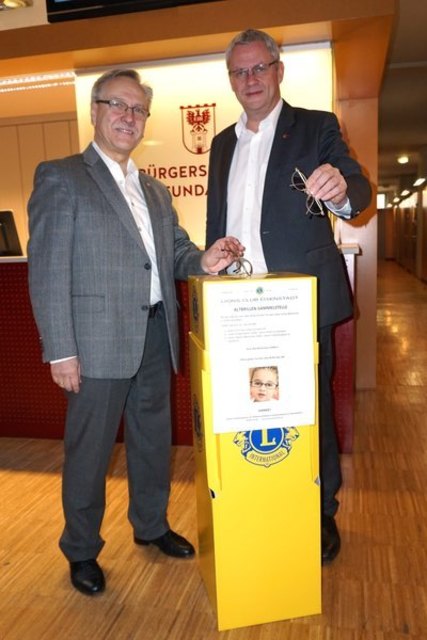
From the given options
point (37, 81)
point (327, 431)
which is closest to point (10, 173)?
point (37, 81)

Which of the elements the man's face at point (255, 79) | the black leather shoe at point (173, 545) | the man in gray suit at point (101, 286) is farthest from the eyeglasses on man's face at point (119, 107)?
the black leather shoe at point (173, 545)

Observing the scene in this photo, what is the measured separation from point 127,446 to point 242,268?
0.82 metres

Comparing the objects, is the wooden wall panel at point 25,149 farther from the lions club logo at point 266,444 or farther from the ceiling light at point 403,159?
the ceiling light at point 403,159

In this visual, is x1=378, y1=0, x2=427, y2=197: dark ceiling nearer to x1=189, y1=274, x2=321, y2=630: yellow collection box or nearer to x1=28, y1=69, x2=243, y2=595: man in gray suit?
x1=28, y1=69, x2=243, y2=595: man in gray suit

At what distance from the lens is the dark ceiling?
16.1 feet

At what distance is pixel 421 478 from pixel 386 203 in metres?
26.1

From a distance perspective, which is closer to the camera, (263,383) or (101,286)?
(263,383)

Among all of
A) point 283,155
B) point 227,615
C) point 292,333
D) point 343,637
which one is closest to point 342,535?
point 343,637

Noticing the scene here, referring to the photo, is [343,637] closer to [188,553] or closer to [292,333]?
[188,553]

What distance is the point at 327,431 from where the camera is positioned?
2023 millimetres

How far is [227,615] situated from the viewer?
164 centimetres

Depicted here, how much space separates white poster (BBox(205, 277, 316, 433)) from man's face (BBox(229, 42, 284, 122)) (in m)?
0.75

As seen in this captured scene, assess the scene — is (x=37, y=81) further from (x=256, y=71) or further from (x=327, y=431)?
(x=327, y=431)

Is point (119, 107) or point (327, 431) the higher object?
point (119, 107)
